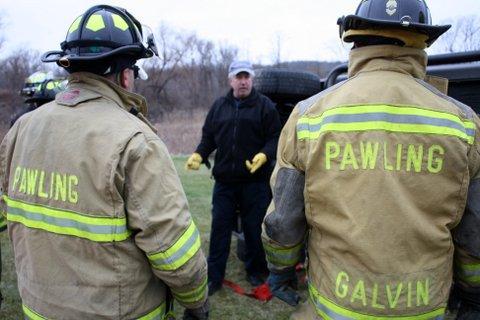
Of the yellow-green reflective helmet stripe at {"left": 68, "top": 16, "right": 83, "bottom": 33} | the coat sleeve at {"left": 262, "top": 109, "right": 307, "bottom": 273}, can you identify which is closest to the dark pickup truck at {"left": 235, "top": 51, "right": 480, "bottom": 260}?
the coat sleeve at {"left": 262, "top": 109, "right": 307, "bottom": 273}

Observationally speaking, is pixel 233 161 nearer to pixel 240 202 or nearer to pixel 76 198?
pixel 240 202

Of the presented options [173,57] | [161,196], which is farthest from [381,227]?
[173,57]

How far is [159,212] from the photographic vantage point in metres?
1.58

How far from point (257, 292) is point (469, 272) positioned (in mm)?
2373

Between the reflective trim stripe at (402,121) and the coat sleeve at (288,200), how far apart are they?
22 cm

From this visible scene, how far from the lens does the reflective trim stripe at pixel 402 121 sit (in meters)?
1.50

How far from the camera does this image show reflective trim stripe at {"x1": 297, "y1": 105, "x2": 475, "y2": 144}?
1503 millimetres

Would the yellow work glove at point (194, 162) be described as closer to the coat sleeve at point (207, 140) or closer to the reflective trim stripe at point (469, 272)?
the coat sleeve at point (207, 140)

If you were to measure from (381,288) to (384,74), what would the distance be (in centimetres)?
78

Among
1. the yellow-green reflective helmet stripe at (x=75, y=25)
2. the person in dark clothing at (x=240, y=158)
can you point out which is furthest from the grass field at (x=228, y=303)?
the yellow-green reflective helmet stripe at (x=75, y=25)

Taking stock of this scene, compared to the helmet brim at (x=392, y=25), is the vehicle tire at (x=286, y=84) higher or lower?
lower

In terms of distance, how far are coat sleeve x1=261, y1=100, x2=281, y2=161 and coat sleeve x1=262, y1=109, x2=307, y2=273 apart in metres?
2.04

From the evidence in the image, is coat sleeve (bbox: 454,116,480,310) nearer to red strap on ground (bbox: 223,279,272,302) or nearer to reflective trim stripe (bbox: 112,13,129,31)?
reflective trim stripe (bbox: 112,13,129,31)

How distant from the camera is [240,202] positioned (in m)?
4.02
